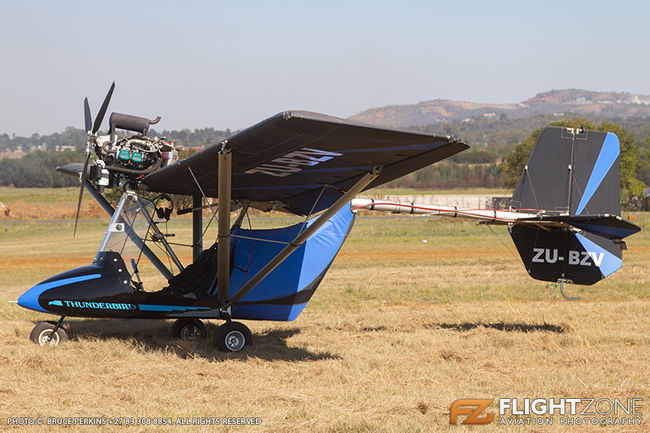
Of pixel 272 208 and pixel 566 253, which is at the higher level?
pixel 272 208

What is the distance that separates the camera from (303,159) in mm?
8477

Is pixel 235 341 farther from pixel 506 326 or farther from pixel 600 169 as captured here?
pixel 600 169

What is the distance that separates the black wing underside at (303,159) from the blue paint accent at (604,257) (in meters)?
4.26

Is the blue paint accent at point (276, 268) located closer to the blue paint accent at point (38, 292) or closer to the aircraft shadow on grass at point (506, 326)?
the blue paint accent at point (38, 292)

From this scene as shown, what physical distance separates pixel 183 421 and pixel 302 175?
4245 mm

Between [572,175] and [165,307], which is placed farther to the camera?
[572,175]

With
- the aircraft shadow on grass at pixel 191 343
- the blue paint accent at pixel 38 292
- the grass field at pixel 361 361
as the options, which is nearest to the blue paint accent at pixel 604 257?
the grass field at pixel 361 361

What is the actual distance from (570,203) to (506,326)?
250 cm

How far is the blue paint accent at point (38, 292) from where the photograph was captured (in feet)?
29.7

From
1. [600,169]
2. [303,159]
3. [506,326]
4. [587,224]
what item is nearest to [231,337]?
[303,159]

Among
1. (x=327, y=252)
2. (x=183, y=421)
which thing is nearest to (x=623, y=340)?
(x=327, y=252)

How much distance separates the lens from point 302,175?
9.43 m

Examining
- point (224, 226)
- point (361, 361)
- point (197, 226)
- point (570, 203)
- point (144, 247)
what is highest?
point (570, 203)

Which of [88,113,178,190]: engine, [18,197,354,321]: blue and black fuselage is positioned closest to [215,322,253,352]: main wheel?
[18,197,354,321]: blue and black fuselage
